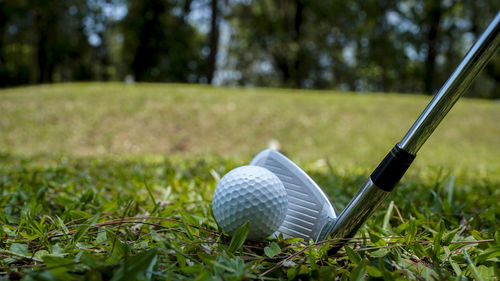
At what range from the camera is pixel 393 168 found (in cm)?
89

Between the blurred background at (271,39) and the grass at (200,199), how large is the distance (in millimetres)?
11964

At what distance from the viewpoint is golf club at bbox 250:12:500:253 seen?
32.3 inches

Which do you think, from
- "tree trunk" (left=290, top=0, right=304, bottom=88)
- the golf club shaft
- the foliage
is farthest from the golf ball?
"tree trunk" (left=290, top=0, right=304, bottom=88)

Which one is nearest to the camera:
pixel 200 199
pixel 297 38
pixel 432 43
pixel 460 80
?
pixel 460 80

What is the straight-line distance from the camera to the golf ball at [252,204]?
3.56 feet

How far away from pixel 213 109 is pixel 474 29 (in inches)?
752

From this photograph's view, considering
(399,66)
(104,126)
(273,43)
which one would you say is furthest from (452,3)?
(104,126)

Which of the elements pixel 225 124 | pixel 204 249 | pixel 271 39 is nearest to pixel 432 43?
pixel 271 39

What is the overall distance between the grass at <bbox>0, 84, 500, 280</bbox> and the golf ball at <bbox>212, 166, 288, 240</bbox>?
0.06m

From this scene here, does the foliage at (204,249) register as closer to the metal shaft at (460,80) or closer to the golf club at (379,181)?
the golf club at (379,181)

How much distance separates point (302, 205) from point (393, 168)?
0.43m

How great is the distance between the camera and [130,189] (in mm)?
1935

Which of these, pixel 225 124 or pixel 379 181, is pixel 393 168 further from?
pixel 225 124

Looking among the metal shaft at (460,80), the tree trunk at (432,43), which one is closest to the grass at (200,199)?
the metal shaft at (460,80)
